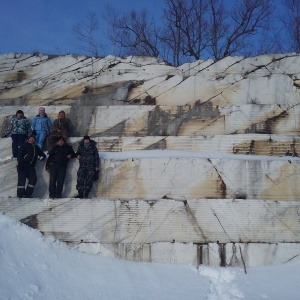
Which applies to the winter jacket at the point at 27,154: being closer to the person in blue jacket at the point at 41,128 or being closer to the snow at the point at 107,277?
the snow at the point at 107,277

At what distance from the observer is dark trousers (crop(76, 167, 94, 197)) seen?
677 centimetres

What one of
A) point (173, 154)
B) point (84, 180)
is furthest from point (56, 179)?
point (173, 154)

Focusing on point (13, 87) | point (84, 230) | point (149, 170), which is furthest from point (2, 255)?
point (13, 87)

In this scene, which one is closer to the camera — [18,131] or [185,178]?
[185,178]

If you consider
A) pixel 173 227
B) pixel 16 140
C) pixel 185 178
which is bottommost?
pixel 173 227

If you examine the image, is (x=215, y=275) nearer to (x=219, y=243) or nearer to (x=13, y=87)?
(x=219, y=243)

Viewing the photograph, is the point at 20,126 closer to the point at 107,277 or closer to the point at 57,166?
the point at 57,166

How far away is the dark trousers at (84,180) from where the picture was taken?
6.77 meters

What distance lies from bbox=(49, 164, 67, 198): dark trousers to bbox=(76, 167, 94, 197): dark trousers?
1.10 ft

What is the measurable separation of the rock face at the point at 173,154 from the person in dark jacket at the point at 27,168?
0.34 metres

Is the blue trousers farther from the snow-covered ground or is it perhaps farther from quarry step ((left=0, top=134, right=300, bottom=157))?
the snow-covered ground

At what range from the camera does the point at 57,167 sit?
686cm

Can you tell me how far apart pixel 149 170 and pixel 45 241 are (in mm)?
2533

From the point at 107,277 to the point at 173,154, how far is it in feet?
10.6
